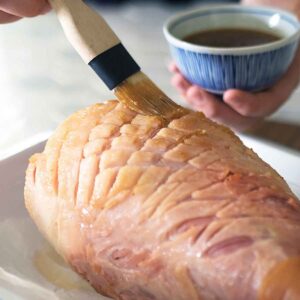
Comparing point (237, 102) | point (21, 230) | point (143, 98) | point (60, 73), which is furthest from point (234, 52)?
point (60, 73)

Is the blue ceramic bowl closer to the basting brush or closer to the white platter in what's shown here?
the white platter

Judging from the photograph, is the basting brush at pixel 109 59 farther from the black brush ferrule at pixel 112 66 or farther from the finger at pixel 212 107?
the finger at pixel 212 107

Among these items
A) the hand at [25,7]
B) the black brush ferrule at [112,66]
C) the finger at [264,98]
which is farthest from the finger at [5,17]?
the finger at [264,98]

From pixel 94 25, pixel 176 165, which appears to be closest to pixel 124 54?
pixel 94 25

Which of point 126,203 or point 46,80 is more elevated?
point 126,203

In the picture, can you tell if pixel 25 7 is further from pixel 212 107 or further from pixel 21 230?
pixel 212 107

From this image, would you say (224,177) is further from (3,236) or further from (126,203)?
(3,236)
